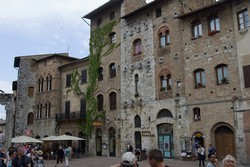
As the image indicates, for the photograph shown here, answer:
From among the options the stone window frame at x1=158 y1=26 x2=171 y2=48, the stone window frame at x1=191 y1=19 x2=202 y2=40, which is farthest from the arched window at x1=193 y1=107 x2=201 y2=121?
the stone window frame at x1=158 y1=26 x2=171 y2=48

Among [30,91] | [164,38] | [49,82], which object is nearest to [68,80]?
[49,82]

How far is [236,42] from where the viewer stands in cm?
1975

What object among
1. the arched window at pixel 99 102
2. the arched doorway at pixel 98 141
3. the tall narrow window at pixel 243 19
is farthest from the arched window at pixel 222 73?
the arched doorway at pixel 98 141

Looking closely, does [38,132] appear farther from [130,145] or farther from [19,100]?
[130,145]

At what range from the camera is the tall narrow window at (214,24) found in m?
21.0

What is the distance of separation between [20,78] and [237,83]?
28.6 meters

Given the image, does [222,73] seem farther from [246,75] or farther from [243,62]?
[246,75]

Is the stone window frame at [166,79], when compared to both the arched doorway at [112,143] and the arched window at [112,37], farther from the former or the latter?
the arched window at [112,37]

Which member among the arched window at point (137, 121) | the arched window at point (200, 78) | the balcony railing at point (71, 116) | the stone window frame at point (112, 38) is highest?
the stone window frame at point (112, 38)

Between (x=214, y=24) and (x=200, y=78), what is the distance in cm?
414

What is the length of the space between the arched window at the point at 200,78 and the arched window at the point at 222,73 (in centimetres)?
113

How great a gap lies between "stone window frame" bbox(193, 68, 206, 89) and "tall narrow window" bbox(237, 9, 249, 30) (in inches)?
161

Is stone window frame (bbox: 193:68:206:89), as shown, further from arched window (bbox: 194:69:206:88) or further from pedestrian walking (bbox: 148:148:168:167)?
pedestrian walking (bbox: 148:148:168:167)

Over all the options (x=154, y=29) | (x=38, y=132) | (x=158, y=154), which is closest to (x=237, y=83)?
(x=154, y=29)
